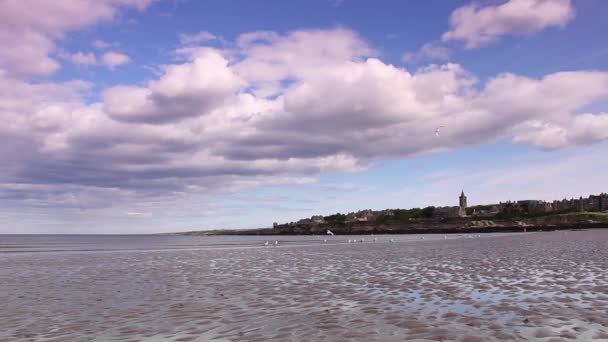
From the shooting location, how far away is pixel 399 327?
34.6 ft

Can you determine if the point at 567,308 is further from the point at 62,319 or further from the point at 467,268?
the point at 62,319

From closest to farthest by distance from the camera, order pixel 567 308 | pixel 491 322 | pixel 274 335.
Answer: pixel 274 335, pixel 491 322, pixel 567 308

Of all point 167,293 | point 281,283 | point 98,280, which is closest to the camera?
point 167,293

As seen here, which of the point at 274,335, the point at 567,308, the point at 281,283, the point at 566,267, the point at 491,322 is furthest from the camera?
the point at 566,267

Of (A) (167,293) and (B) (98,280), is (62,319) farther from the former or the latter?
(B) (98,280)

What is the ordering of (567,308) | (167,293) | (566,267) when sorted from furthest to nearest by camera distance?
1. (566,267)
2. (167,293)
3. (567,308)

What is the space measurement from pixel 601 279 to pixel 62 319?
19916mm

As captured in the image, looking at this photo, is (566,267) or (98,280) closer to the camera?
(98,280)

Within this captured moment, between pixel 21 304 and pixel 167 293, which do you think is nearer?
pixel 21 304

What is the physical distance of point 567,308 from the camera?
1231 cm

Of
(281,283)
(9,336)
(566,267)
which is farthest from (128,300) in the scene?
(566,267)

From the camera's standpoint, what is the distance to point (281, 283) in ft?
65.5

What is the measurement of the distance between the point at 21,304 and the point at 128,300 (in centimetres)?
348

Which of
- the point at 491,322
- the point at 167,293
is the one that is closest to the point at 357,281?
the point at 167,293
